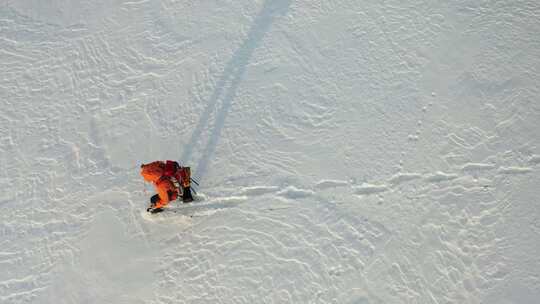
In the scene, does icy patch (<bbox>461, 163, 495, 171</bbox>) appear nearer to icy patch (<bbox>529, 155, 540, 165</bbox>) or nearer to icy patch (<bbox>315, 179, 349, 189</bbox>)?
icy patch (<bbox>529, 155, 540, 165</bbox>)

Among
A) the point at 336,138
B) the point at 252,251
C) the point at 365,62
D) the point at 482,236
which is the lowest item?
the point at 482,236

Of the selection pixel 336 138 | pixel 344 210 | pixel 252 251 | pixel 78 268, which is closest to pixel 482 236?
pixel 344 210

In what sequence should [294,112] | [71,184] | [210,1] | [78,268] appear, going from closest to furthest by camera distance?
[78,268] < [71,184] < [294,112] < [210,1]

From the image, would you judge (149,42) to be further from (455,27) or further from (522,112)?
(522,112)

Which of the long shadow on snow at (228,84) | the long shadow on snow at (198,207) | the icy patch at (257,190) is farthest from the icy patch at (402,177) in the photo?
the long shadow on snow at (228,84)

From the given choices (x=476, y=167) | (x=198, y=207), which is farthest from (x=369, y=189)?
(x=198, y=207)

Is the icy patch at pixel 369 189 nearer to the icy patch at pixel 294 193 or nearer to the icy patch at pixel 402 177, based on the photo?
the icy patch at pixel 402 177

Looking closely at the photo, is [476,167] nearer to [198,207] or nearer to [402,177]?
[402,177]
